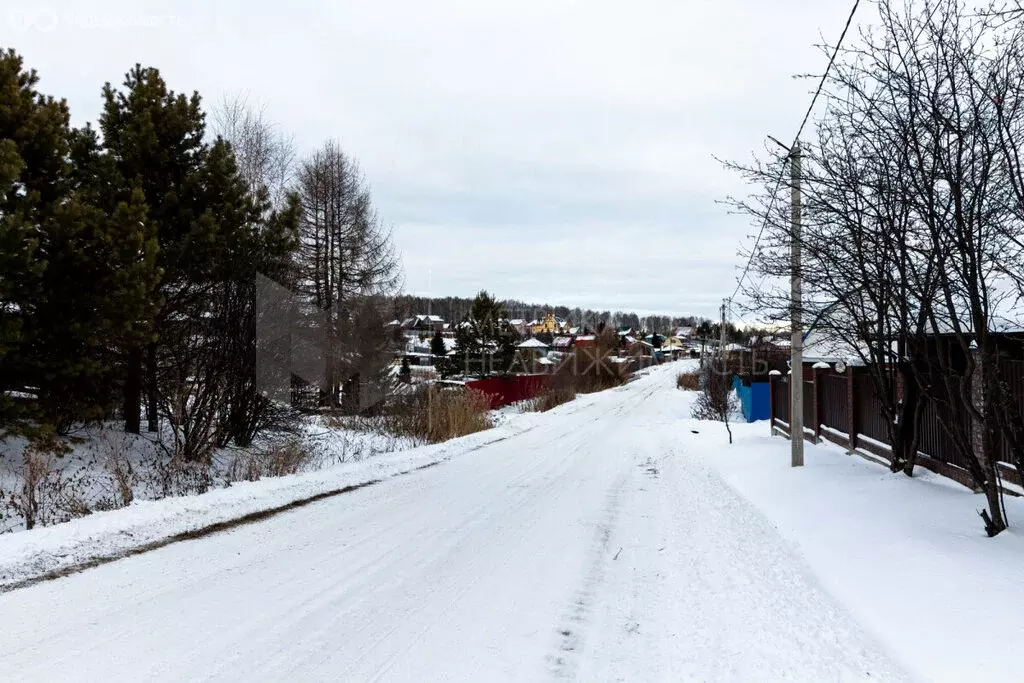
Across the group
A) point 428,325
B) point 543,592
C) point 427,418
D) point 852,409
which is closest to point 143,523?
point 543,592

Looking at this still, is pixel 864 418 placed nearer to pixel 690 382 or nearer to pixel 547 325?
pixel 690 382

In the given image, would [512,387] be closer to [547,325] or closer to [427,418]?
[427,418]

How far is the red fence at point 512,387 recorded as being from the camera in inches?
1245

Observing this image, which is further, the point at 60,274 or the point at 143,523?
the point at 60,274

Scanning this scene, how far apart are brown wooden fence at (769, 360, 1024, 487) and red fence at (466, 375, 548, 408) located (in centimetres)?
1561

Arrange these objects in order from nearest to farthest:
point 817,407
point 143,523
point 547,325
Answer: point 143,523 < point 817,407 < point 547,325

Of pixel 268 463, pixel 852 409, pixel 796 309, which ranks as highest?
pixel 796 309

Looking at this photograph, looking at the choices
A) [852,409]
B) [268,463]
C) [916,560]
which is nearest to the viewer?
[916,560]

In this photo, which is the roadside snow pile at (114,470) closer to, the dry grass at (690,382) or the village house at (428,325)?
the dry grass at (690,382)

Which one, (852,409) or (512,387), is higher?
(852,409)

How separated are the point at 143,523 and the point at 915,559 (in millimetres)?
7126

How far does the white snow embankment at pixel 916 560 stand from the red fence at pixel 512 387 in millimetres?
22190

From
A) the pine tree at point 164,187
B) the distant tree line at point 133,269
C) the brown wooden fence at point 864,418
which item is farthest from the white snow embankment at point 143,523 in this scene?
the brown wooden fence at point 864,418

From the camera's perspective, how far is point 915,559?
543 centimetres
